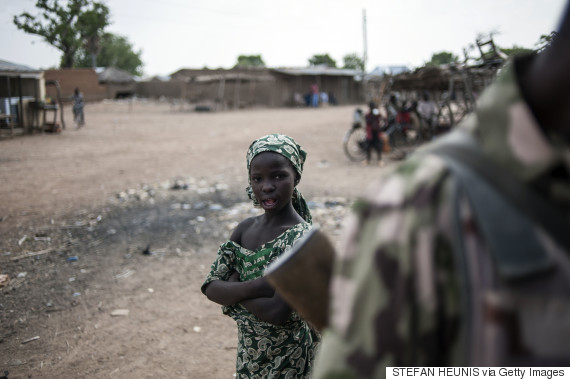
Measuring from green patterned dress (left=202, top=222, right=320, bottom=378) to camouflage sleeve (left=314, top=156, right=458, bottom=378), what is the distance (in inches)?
48.1

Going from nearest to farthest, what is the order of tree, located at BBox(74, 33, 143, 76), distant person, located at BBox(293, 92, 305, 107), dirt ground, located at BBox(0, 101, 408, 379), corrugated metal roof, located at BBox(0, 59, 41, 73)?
dirt ground, located at BBox(0, 101, 408, 379)
corrugated metal roof, located at BBox(0, 59, 41, 73)
distant person, located at BBox(293, 92, 305, 107)
tree, located at BBox(74, 33, 143, 76)

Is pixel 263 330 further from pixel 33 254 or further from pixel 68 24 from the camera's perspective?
pixel 68 24

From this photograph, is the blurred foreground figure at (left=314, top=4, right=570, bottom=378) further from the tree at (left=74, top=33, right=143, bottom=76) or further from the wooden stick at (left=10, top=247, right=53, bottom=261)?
the tree at (left=74, top=33, right=143, bottom=76)

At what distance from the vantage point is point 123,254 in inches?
204

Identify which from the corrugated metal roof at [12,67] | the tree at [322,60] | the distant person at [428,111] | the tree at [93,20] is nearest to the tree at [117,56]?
the tree at [93,20]

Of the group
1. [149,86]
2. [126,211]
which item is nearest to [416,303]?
[126,211]

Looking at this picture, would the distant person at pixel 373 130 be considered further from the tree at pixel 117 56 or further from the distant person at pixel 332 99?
the tree at pixel 117 56

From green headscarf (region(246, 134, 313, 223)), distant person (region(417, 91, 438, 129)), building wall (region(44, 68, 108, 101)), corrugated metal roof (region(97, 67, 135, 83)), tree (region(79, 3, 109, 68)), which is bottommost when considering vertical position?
green headscarf (region(246, 134, 313, 223))

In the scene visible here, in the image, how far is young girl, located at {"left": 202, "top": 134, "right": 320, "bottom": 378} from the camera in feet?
6.32

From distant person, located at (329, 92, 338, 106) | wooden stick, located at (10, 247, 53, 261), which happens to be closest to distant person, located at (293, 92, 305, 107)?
distant person, located at (329, 92, 338, 106)

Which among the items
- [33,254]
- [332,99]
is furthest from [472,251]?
[332,99]

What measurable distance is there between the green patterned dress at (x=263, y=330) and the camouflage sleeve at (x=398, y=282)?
1.22 meters

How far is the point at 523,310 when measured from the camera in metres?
0.58

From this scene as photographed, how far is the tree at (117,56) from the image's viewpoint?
61.1 meters
